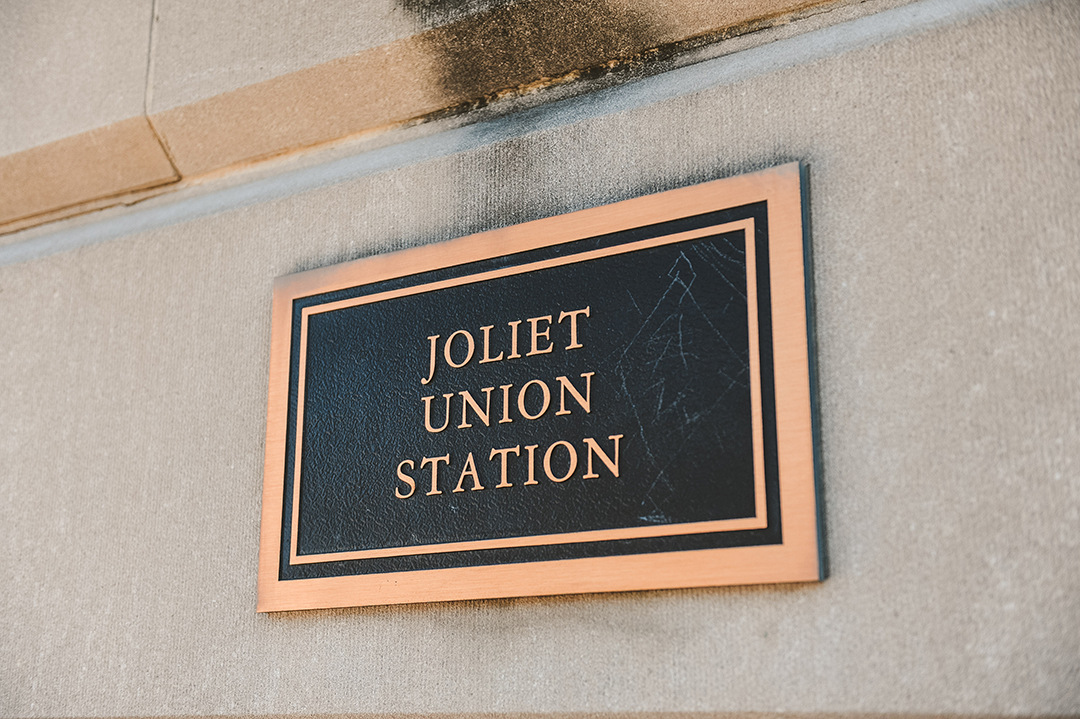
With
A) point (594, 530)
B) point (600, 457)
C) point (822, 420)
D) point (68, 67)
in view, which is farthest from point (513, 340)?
point (68, 67)

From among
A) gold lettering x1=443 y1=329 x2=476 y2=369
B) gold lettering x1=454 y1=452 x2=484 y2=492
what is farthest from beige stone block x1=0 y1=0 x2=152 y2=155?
gold lettering x1=454 y1=452 x2=484 y2=492

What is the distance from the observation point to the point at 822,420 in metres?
2.12

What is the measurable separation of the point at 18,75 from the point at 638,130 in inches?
87.9

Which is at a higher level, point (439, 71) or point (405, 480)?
point (439, 71)

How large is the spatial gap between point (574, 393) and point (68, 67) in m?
2.17

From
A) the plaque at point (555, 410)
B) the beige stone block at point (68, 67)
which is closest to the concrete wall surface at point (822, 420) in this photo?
the plaque at point (555, 410)

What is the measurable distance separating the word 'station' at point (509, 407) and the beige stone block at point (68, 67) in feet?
4.74

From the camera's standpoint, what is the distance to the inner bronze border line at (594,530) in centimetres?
210

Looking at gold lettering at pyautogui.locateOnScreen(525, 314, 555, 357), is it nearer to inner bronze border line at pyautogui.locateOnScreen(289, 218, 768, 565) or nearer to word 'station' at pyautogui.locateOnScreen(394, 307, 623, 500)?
word 'station' at pyautogui.locateOnScreen(394, 307, 623, 500)

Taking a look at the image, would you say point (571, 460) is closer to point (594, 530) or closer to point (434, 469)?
point (594, 530)

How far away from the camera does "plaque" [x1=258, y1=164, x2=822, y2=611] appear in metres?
2.13

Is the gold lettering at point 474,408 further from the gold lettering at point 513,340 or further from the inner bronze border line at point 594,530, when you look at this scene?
the inner bronze border line at point 594,530

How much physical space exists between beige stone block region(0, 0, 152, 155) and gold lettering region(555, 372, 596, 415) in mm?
1724

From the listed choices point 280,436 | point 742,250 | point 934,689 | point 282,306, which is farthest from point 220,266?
point 934,689
